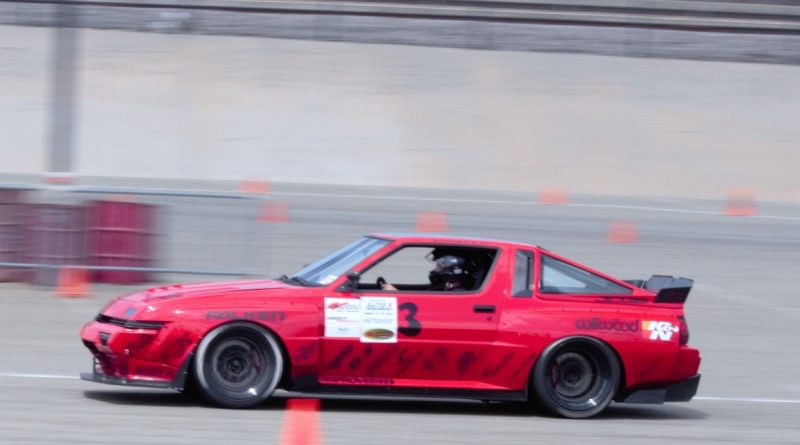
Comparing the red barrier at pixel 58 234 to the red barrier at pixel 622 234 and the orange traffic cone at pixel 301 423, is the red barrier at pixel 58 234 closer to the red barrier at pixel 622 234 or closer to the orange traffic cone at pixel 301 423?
the orange traffic cone at pixel 301 423

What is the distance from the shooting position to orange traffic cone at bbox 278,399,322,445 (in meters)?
7.31

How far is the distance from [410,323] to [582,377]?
137 centimetres

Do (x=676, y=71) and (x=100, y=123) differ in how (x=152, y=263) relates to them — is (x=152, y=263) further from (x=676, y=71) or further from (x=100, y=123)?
(x=676, y=71)

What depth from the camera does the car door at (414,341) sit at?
8.30 metres

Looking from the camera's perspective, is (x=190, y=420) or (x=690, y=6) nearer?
(x=190, y=420)

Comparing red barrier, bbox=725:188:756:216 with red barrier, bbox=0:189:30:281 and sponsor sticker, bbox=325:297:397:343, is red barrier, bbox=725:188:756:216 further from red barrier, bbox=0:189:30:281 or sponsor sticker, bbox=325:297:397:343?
sponsor sticker, bbox=325:297:397:343

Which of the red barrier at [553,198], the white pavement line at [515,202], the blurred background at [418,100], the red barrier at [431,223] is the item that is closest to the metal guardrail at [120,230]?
the red barrier at [431,223]

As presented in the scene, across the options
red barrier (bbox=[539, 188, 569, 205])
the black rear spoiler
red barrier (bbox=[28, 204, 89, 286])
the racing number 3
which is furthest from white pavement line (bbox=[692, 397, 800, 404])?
red barrier (bbox=[539, 188, 569, 205])

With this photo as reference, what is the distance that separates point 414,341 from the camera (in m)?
8.37

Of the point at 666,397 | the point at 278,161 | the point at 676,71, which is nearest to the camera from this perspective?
the point at 666,397

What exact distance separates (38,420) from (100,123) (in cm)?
2317

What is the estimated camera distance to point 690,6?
122ft

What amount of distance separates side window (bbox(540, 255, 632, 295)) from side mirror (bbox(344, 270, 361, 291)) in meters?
1.40

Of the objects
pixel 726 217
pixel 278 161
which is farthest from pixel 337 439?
pixel 278 161
